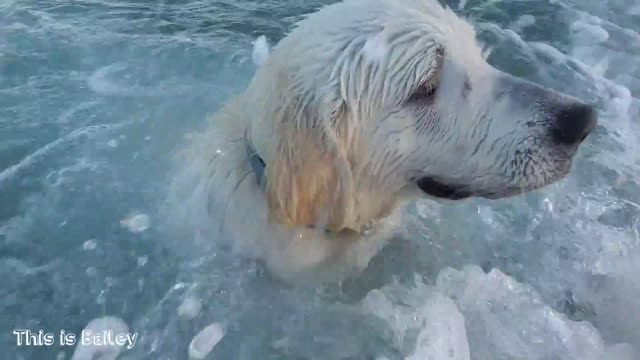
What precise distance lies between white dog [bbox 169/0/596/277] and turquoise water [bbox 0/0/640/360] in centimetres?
98

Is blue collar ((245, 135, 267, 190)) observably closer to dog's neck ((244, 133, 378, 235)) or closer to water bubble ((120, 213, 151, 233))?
dog's neck ((244, 133, 378, 235))

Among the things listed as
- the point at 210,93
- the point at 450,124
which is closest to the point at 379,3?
the point at 450,124

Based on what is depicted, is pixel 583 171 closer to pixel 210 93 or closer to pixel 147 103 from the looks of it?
pixel 210 93

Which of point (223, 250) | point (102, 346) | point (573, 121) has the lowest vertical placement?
point (102, 346)

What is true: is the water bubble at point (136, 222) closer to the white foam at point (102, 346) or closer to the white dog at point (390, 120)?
the white foam at point (102, 346)

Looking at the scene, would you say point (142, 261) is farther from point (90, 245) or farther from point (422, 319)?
point (422, 319)

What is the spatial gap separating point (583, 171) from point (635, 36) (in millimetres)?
2488

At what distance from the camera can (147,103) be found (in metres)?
5.98

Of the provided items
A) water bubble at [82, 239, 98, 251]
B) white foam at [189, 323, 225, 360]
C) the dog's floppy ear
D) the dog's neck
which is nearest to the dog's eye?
the dog's floppy ear

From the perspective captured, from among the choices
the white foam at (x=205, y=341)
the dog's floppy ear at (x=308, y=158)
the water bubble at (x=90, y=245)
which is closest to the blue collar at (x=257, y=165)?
the dog's floppy ear at (x=308, y=158)

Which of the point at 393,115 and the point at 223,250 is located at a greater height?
the point at 393,115

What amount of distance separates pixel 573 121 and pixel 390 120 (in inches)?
33.1

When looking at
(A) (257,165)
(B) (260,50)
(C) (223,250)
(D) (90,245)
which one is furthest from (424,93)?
(B) (260,50)

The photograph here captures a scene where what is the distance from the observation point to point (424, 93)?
10.7 feet
